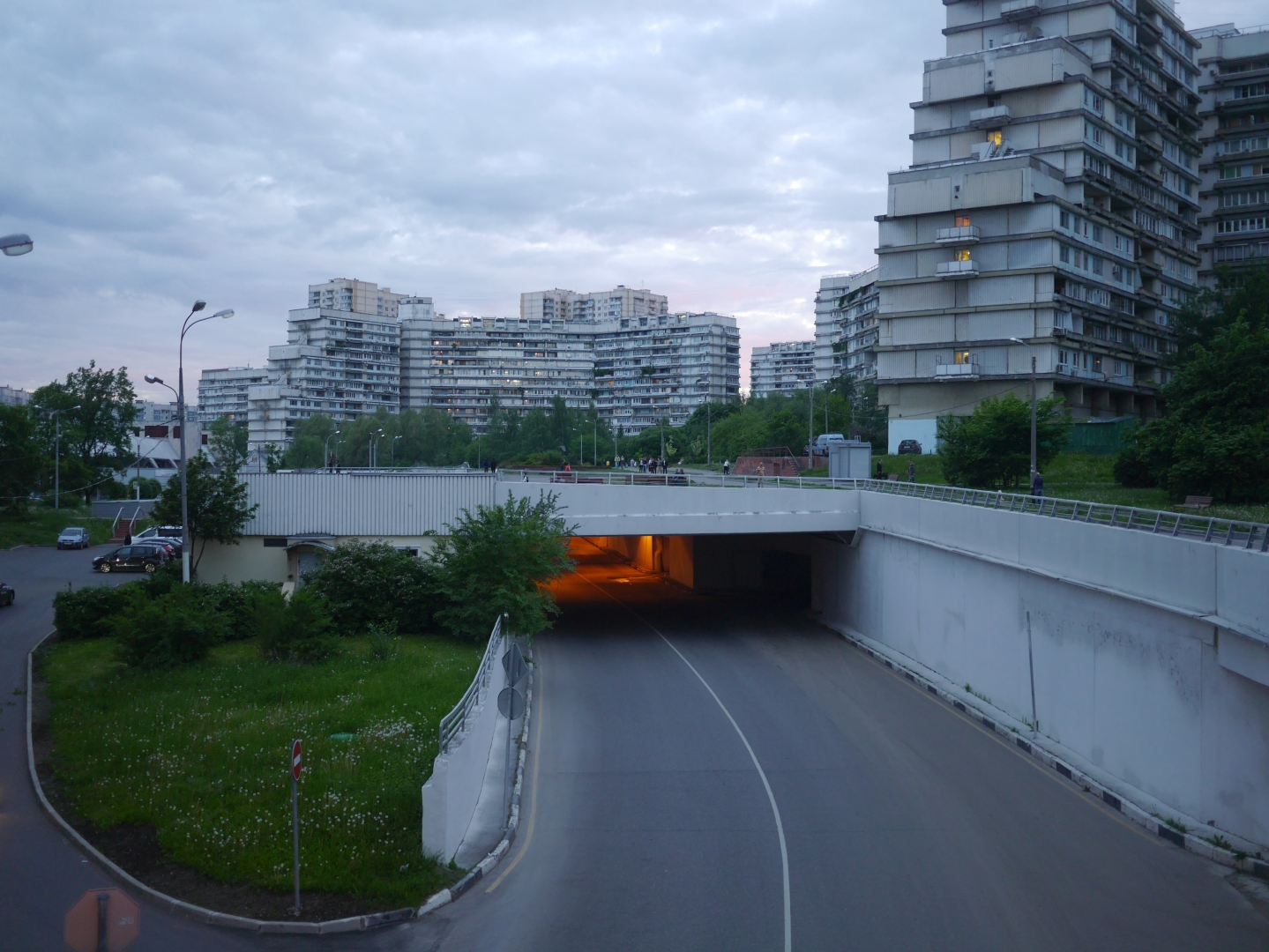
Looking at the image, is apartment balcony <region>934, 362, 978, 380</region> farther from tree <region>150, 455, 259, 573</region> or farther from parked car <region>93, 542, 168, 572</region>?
parked car <region>93, 542, 168, 572</region>

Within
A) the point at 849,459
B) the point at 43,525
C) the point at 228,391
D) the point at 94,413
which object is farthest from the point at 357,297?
the point at 849,459

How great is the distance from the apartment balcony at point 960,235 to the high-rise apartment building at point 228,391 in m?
152

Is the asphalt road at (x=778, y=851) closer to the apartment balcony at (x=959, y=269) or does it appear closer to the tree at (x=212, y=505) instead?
the tree at (x=212, y=505)

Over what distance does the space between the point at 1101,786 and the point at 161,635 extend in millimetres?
21699

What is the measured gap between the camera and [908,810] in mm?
15953

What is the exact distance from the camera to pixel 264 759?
1609 cm

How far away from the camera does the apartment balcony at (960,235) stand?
61688mm

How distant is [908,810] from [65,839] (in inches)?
518

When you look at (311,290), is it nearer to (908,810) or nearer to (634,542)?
(634,542)

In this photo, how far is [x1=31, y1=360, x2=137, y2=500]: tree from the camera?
84.5 metres

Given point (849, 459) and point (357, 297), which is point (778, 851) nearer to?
point (849, 459)

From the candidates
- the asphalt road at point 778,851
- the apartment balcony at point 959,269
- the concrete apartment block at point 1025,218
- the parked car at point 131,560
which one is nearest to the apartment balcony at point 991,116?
the concrete apartment block at point 1025,218

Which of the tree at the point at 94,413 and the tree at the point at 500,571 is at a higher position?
the tree at the point at 94,413

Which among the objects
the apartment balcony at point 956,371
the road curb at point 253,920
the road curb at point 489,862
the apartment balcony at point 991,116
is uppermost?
the apartment balcony at point 991,116
